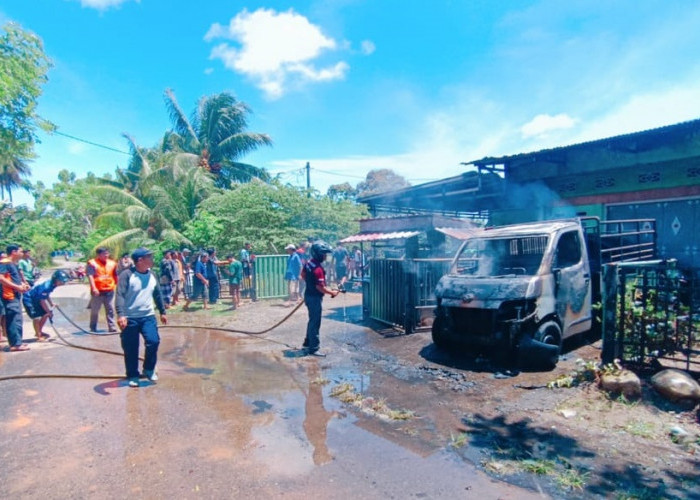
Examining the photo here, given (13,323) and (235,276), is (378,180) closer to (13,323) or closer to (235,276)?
(235,276)

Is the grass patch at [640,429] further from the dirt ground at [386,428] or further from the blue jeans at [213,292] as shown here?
the blue jeans at [213,292]

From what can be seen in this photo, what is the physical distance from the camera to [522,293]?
5.36 meters

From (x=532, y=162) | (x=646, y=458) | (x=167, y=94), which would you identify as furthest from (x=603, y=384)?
(x=167, y=94)

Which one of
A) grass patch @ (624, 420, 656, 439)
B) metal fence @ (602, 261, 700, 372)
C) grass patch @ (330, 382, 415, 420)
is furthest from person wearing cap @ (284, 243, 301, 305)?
grass patch @ (624, 420, 656, 439)

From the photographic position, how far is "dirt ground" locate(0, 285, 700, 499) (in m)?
2.99

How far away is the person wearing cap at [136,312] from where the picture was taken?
4.98 m

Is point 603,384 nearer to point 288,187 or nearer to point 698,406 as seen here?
point 698,406

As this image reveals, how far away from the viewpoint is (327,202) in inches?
750

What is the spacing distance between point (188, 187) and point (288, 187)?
480 cm

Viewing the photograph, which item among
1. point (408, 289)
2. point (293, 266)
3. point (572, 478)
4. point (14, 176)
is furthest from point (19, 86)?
point (14, 176)

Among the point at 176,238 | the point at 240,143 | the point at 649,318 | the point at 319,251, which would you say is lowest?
the point at 649,318

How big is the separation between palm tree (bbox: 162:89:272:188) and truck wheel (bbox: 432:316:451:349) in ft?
62.4

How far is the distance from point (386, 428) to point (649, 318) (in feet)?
11.0

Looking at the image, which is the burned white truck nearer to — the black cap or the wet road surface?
the wet road surface
